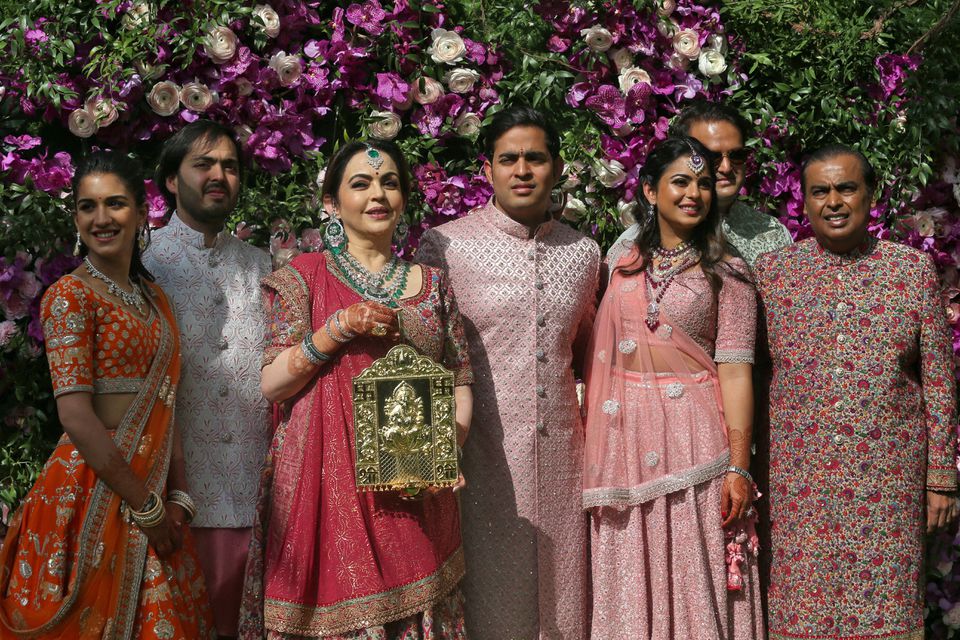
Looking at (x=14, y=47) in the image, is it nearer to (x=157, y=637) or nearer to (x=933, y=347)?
(x=157, y=637)

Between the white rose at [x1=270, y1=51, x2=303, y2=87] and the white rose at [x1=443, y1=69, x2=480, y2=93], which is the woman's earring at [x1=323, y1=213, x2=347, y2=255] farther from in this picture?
the white rose at [x1=443, y1=69, x2=480, y2=93]

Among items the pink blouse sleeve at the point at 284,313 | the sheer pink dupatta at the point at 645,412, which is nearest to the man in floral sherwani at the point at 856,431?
the sheer pink dupatta at the point at 645,412

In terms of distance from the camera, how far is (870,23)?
5430 mm

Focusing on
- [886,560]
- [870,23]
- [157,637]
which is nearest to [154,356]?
[157,637]

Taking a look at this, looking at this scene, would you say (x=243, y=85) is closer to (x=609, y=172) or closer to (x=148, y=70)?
(x=148, y=70)

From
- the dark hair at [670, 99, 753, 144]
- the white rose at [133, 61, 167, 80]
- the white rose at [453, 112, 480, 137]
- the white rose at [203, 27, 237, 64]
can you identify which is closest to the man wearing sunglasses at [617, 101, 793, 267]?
the dark hair at [670, 99, 753, 144]

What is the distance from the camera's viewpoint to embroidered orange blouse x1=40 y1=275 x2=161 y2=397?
11.8 ft

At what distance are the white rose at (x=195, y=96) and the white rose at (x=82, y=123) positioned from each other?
377 mm

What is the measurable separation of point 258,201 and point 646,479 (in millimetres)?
2029

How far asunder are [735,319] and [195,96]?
2.43m

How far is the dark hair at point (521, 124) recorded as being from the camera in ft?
14.3

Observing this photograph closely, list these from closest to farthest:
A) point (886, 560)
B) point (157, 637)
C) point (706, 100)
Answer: point (157, 637) → point (886, 560) → point (706, 100)

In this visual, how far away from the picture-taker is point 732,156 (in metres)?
4.68

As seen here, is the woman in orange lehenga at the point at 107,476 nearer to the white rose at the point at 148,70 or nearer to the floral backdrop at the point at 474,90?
the floral backdrop at the point at 474,90
